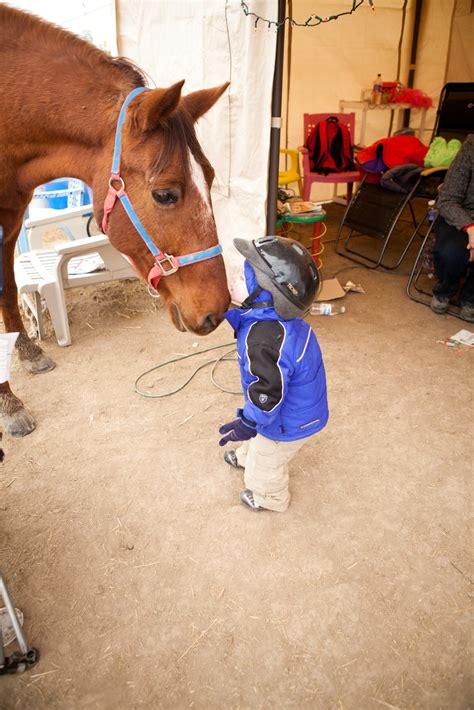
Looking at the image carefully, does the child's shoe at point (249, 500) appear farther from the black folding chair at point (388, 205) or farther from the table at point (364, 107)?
the table at point (364, 107)

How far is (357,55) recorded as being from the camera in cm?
518

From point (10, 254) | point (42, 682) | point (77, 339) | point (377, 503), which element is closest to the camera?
point (42, 682)

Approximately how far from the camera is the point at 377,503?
174 cm

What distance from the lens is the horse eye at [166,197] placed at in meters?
1.31

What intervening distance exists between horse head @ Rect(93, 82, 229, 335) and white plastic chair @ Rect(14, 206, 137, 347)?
4.21ft

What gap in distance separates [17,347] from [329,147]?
3.56 m

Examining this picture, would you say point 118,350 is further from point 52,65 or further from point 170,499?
point 52,65

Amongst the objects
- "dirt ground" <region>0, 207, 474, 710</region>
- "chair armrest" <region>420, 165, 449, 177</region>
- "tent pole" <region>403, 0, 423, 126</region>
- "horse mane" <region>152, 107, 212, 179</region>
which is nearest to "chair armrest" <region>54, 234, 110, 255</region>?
"dirt ground" <region>0, 207, 474, 710</region>

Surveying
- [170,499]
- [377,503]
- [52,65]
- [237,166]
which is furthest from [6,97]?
[377,503]

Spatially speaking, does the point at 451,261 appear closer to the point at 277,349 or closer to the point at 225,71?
the point at 225,71

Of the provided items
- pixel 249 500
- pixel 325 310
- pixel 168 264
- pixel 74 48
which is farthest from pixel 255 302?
pixel 325 310

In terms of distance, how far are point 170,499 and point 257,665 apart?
689mm

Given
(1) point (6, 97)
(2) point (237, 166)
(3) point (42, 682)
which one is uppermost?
(1) point (6, 97)

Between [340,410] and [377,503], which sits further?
[340,410]
